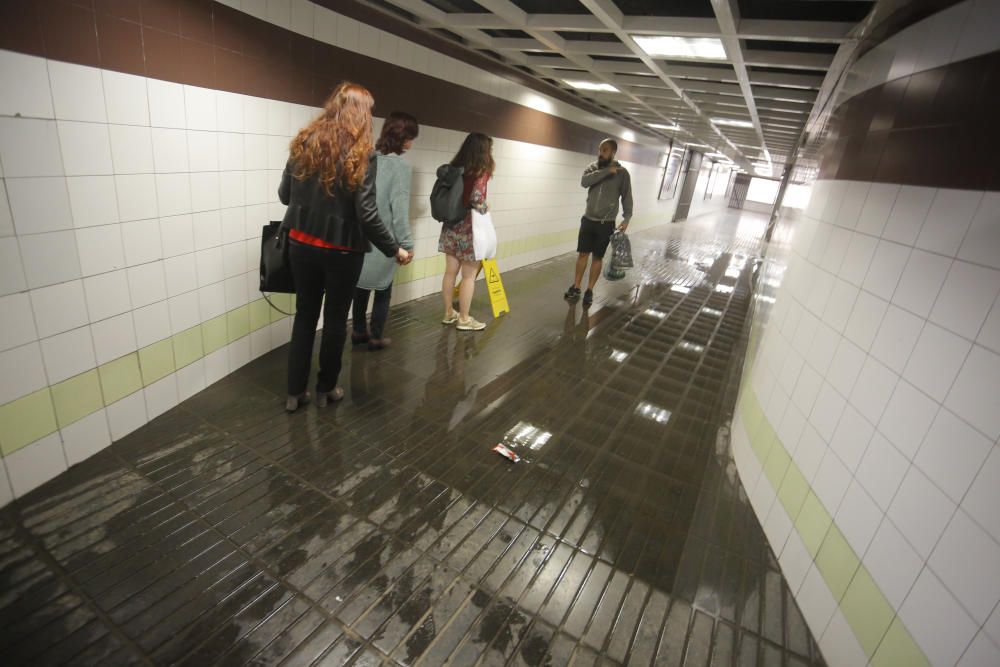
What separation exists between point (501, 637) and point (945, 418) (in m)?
1.55

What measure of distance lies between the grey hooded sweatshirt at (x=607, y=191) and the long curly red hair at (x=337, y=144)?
125 inches

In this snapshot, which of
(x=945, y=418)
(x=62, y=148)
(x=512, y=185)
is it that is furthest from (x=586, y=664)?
(x=512, y=185)

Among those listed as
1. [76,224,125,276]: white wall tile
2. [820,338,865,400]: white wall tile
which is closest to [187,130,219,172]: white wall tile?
[76,224,125,276]: white wall tile

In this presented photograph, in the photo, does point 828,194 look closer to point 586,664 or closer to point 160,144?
point 586,664

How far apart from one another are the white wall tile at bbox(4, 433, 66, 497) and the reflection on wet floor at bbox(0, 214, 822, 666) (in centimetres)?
5

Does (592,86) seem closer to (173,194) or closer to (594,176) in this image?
(594,176)

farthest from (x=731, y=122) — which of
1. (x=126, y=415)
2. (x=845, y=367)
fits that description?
(x=126, y=415)

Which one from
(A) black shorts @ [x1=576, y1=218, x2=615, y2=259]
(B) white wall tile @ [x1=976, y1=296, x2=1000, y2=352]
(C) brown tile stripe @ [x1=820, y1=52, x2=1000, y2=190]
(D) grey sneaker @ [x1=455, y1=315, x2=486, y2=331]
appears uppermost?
(C) brown tile stripe @ [x1=820, y1=52, x2=1000, y2=190]

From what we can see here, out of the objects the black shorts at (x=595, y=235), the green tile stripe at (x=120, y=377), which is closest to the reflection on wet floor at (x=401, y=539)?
the green tile stripe at (x=120, y=377)

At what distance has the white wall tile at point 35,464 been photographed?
186cm

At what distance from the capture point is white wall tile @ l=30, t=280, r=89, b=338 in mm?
1840

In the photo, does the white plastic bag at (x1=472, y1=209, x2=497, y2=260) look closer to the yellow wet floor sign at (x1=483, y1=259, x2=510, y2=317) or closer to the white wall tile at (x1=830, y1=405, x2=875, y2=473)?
the yellow wet floor sign at (x1=483, y1=259, x2=510, y2=317)

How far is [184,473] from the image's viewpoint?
2.16 metres

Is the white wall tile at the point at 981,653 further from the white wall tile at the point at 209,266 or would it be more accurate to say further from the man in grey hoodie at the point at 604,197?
the man in grey hoodie at the point at 604,197
